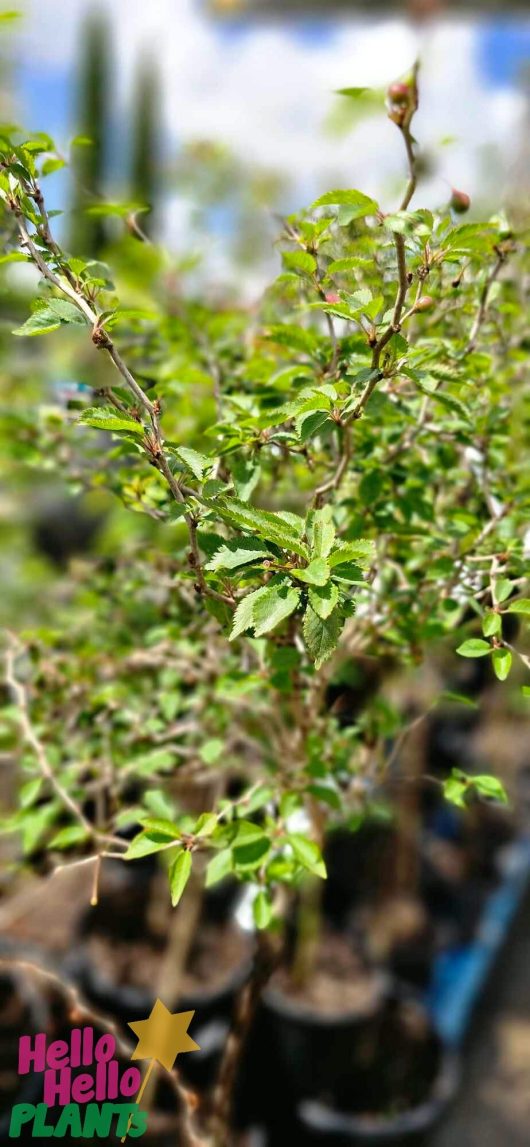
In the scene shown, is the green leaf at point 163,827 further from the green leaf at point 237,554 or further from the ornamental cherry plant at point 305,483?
the green leaf at point 237,554

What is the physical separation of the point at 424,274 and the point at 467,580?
1.83 ft

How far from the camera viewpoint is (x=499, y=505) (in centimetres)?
143

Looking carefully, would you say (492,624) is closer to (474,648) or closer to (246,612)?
(474,648)

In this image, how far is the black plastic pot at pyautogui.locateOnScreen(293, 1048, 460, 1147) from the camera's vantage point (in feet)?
7.59

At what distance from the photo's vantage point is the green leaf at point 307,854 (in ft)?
3.76

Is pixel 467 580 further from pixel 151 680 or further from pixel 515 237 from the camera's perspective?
pixel 151 680

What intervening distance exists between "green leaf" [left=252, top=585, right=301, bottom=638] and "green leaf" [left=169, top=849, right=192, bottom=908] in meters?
0.37

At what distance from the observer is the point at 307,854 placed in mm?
1165

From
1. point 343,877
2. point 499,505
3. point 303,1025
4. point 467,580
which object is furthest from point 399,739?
point 343,877

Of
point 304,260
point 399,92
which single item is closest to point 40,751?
point 304,260

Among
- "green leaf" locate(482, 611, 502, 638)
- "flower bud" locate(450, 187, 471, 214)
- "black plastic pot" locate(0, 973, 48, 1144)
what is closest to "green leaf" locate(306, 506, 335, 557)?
"green leaf" locate(482, 611, 502, 638)

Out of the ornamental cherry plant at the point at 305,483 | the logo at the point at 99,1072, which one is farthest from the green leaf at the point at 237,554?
the logo at the point at 99,1072

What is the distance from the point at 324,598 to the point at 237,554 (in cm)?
11

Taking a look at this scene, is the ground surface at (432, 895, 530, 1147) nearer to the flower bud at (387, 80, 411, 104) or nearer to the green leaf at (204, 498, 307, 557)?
the green leaf at (204, 498, 307, 557)
